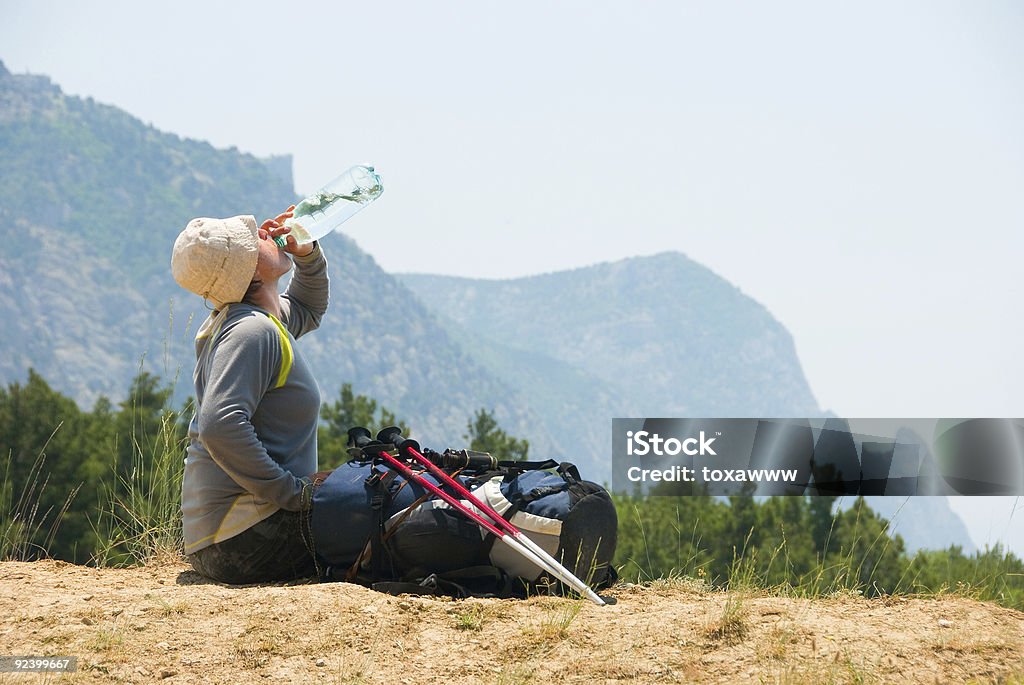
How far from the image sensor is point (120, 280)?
198m

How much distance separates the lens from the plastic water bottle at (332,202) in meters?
5.11

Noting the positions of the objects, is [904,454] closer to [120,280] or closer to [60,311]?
[60,311]

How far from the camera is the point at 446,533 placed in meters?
4.27

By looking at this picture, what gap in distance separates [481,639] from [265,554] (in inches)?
45.9

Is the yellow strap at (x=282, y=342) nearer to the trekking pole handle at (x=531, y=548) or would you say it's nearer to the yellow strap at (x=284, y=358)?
the yellow strap at (x=284, y=358)

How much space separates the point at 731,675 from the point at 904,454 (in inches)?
402

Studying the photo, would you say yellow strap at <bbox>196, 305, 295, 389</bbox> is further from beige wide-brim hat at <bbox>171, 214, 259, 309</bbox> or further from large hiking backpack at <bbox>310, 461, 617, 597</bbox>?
large hiking backpack at <bbox>310, 461, 617, 597</bbox>

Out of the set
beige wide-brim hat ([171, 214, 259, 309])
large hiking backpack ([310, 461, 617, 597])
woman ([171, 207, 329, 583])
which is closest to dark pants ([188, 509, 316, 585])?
woman ([171, 207, 329, 583])

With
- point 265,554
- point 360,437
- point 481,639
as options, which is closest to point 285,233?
point 360,437

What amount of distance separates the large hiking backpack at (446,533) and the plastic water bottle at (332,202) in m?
1.28

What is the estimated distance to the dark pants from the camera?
14.7 ft

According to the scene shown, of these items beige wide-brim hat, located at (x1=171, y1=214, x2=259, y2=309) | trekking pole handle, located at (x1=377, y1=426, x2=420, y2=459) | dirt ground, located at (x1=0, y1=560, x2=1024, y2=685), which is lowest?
dirt ground, located at (x1=0, y1=560, x2=1024, y2=685)

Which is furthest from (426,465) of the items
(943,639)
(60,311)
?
(60,311)

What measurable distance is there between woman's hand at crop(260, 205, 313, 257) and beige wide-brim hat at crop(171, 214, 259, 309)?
0.87ft
